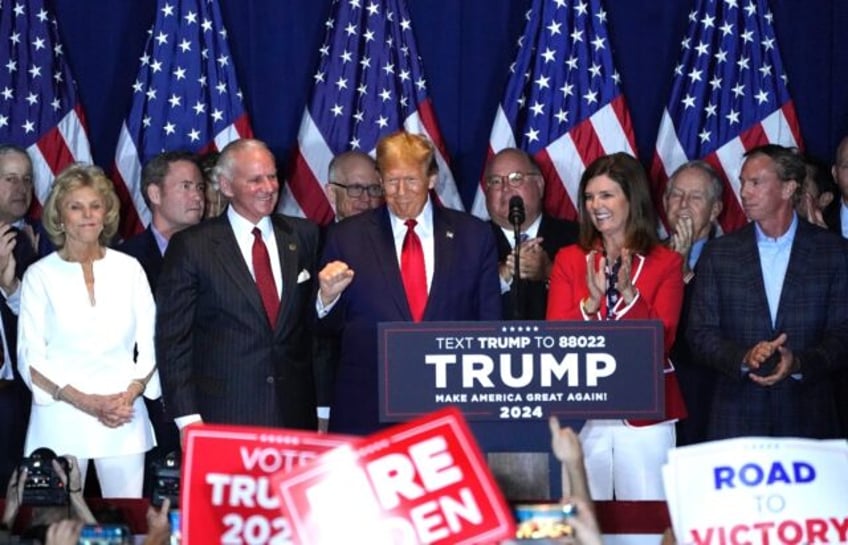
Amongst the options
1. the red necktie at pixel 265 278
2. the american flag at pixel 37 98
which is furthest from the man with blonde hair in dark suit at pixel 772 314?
the american flag at pixel 37 98

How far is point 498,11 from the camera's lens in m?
7.84

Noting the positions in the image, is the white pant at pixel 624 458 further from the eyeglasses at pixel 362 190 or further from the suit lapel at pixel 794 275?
the eyeglasses at pixel 362 190

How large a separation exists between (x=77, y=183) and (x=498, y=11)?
2.60 m

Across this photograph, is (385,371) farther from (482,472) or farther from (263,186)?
(263,186)

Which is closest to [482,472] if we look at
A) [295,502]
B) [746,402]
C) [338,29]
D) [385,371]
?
[295,502]

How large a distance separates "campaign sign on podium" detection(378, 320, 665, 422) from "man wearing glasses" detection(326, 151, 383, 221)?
2.61 m

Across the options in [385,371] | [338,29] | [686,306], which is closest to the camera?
[385,371]

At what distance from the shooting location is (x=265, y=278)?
5.80 metres

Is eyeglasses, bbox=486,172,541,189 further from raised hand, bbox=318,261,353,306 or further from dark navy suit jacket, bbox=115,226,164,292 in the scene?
raised hand, bbox=318,261,353,306

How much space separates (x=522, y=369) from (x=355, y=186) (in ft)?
8.83

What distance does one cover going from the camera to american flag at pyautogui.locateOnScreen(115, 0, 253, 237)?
7.68 metres

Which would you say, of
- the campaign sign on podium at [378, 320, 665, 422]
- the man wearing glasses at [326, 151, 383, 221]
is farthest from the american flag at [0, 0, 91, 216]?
the campaign sign on podium at [378, 320, 665, 422]

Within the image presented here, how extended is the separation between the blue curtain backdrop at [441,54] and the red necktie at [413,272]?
7.02 feet

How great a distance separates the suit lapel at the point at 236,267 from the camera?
18.8ft
